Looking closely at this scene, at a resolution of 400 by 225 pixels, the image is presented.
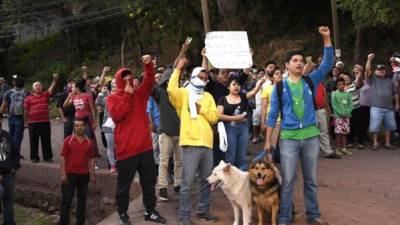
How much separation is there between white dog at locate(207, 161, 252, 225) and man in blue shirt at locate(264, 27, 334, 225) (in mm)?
417

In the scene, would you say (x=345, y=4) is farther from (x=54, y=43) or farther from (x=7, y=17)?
(x=54, y=43)

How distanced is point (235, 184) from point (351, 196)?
253cm

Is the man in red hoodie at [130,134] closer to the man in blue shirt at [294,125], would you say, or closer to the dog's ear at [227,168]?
the dog's ear at [227,168]

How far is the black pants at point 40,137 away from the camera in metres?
12.1

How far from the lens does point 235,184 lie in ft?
21.7

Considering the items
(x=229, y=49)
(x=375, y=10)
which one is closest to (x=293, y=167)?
(x=229, y=49)

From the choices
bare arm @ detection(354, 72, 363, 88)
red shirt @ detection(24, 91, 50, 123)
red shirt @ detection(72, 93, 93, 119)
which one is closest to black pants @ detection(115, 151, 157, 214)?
red shirt @ detection(72, 93, 93, 119)

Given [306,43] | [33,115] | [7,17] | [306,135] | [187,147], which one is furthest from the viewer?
[7,17]

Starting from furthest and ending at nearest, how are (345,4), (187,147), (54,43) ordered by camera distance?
(54,43) → (345,4) → (187,147)

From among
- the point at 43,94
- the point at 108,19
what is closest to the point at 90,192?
the point at 43,94

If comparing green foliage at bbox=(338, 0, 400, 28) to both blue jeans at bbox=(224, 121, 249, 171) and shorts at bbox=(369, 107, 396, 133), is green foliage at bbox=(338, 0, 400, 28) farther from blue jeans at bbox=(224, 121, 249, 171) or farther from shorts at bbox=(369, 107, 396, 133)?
blue jeans at bbox=(224, 121, 249, 171)

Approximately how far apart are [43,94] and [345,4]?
7.90m

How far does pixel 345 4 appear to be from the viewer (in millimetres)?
13805

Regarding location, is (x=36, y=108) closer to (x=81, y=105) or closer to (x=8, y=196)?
(x=81, y=105)
